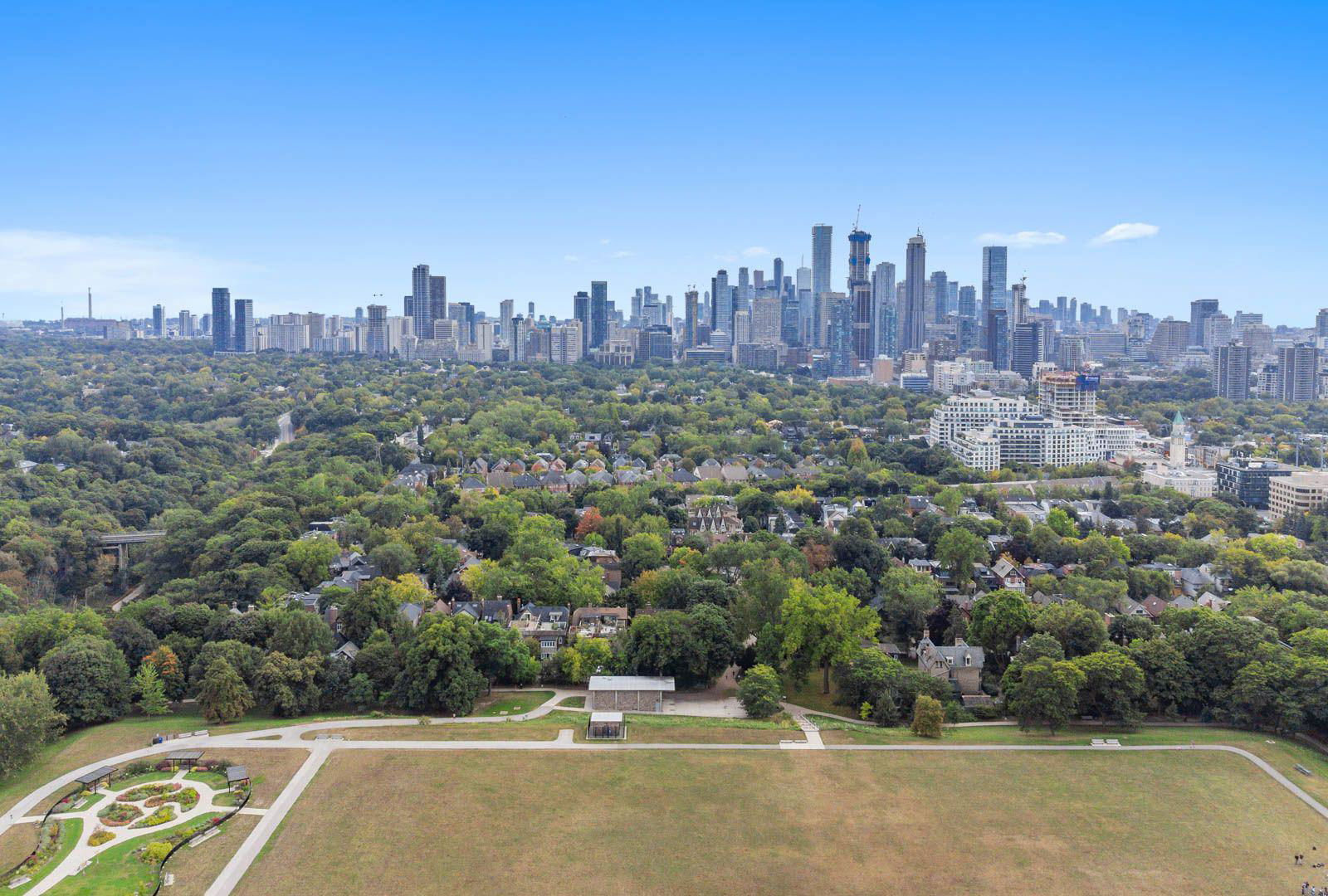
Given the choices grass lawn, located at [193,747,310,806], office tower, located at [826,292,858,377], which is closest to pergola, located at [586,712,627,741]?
grass lawn, located at [193,747,310,806]

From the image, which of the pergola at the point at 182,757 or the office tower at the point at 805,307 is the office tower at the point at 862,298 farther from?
the pergola at the point at 182,757

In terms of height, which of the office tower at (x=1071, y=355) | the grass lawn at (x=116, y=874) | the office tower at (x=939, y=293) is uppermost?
the office tower at (x=939, y=293)

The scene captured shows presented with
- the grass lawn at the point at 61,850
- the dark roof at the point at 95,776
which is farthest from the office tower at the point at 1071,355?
the grass lawn at the point at 61,850

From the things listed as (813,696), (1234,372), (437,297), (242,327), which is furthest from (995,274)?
(813,696)

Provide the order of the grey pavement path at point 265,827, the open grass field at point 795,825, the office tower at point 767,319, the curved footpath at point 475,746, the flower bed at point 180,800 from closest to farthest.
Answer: the grey pavement path at point 265,827 → the open grass field at point 795,825 → the flower bed at point 180,800 → the curved footpath at point 475,746 → the office tower at point 767,319

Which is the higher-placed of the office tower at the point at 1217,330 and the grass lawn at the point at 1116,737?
the office tower at the point at 1217,330

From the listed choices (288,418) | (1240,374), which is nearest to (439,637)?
(288,418)

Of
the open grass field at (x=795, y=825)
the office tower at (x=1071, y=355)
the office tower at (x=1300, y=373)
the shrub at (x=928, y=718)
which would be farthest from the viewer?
the office tower at (x=1071, y=355)
